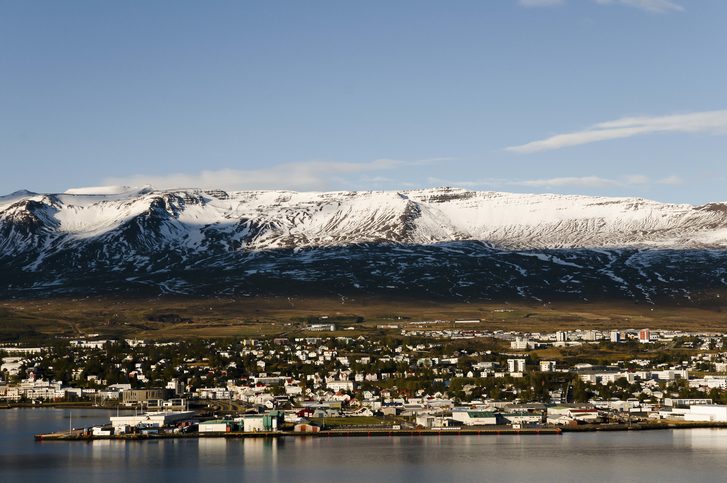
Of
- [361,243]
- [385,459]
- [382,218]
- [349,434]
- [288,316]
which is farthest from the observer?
[382,218]

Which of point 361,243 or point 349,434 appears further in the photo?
point 361,243

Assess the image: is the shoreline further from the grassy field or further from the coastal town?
the grassy field

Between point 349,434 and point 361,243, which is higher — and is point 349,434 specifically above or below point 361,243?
below

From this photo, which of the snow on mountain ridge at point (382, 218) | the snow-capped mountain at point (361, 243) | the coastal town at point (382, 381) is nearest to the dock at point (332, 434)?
the coastal town at point (382, 381)

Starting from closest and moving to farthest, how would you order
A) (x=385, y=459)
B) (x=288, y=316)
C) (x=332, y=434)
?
(x=385, y=459)
(x=332, y=434)
(x=288, y=316)

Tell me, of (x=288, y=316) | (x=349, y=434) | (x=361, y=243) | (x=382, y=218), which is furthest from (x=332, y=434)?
(x=382, y=218)

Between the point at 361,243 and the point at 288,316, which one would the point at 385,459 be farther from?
the point at 361,243

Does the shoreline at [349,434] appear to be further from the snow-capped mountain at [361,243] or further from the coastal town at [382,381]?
the snow-capped mountain at [361,243]
